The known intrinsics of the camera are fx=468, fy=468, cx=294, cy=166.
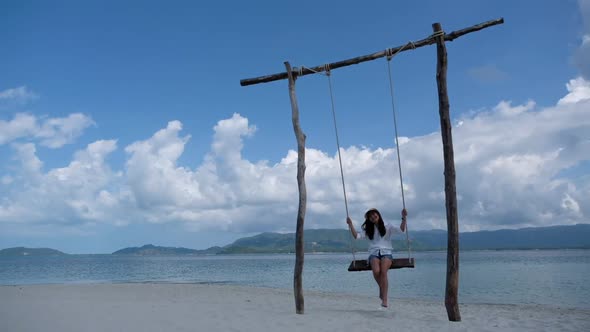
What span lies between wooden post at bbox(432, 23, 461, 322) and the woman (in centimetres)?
96

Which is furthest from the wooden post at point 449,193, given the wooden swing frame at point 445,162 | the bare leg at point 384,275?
the bare leg at point 384,275

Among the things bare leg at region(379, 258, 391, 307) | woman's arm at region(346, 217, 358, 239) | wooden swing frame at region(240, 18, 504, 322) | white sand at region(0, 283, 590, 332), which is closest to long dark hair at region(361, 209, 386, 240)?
woman's arm at region(346, 217, 358, 239)

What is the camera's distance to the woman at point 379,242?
349 inches

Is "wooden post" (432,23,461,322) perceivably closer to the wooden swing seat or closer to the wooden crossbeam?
the wooden crossbeam

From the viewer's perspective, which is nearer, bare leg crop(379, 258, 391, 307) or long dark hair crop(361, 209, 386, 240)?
bare leg crop(379, 258, 391, 307)

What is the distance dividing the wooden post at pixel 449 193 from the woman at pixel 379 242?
0.96 metres

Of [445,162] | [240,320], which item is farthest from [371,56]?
[240,320]

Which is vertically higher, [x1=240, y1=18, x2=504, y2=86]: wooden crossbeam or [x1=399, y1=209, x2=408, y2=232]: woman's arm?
[x1=240, y1=18, x2=504, y2=86]: wooden crossbeam

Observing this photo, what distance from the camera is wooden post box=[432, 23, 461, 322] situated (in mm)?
7969

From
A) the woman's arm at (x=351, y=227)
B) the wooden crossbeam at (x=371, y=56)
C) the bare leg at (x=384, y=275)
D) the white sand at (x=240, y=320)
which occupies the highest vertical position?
the wooden crossbeam at (x=371, y=56)

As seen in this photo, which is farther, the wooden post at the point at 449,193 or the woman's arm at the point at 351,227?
the woman's arm at the point at 351,227

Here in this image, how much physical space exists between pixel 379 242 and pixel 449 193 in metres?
1.70

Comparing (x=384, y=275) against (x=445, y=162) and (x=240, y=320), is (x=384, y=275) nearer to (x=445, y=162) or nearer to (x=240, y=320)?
(x=445, y=162)

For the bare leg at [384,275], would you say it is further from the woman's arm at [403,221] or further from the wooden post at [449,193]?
the wooden post at [449,193]
